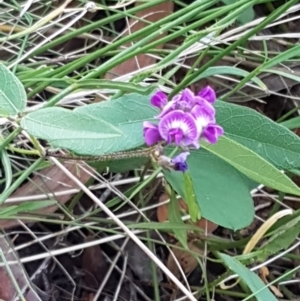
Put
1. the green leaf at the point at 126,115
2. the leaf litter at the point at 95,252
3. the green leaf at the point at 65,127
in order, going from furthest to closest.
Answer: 1. the leaf litter at the point at 95,252
2. the green leaf at the point at 126,115
3. the green leaf at the point at 65,127

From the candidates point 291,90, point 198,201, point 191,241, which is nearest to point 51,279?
point 191,241

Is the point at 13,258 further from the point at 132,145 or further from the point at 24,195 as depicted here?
the point at 132,145

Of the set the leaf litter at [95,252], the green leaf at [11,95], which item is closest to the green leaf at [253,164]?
the green leaf at [11,95]

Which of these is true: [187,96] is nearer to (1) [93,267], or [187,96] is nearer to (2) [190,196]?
(2) [190,196]

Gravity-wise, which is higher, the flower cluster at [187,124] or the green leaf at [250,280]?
the flower cluster at [187,124]

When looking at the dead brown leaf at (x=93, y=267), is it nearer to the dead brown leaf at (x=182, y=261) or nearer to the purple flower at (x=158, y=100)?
the dead brown leaf at (x=182, y=261)

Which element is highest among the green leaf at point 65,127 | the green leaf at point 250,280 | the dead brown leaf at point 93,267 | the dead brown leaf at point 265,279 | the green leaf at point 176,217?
the green leaf at point 65,127

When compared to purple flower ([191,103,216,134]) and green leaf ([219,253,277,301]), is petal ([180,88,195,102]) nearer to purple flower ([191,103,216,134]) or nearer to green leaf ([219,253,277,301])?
purple flower ([191,103,216,134])
